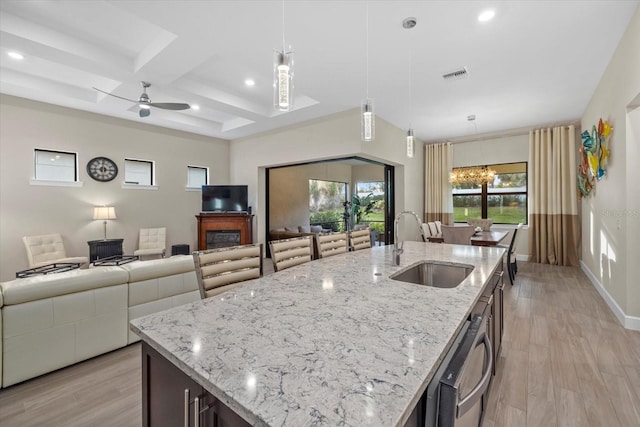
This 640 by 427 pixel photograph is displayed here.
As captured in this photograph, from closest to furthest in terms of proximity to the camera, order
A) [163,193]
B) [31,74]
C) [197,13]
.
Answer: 1. [197,13]
2. [31,74]
3. [163,193]

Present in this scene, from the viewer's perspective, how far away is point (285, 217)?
8320mm

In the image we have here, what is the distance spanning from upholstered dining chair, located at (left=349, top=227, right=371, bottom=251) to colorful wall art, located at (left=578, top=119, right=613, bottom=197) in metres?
3.15

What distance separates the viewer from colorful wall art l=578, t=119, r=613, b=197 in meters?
3.57

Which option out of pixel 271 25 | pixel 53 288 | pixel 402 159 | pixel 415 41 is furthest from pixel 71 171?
pixel 402 159

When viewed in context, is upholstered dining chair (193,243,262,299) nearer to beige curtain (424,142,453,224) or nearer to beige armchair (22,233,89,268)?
beige armchair (22,233,89,268)

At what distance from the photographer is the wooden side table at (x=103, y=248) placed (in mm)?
5012

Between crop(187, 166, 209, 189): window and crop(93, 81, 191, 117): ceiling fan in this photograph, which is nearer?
crop(93, 81, 191, 117): ceiling fan

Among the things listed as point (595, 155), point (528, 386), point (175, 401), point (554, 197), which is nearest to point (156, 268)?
point (175, 401)

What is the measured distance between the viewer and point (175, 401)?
0.94 metres

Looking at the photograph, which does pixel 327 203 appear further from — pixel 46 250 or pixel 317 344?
pixel 317 344

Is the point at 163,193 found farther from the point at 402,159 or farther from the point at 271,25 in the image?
the point at 402,159

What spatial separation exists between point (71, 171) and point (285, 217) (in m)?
4.77

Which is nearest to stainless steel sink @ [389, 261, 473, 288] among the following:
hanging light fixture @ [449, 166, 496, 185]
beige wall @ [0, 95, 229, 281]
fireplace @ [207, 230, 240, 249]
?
hanging light fixture @ [449, 166, 496, 185]

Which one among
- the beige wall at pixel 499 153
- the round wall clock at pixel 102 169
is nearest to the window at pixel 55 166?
the round wall clock at pixel 102 169
